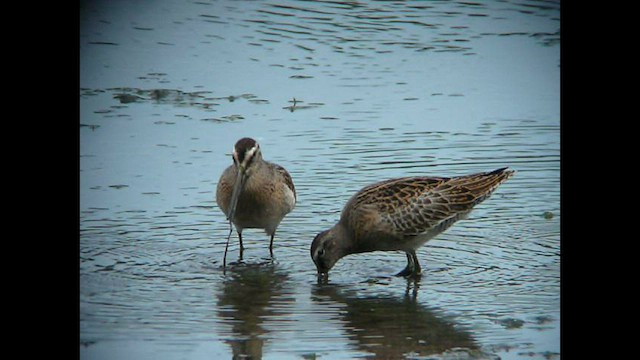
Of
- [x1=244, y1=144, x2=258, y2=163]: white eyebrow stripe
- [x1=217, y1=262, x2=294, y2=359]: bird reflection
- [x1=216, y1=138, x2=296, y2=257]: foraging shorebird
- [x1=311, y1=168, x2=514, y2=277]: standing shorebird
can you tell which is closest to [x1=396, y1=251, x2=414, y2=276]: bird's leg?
[x1=311, y1=168, x2=514, y2=277]: standing shorebird

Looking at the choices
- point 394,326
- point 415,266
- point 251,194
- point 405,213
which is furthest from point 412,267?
point 251,194

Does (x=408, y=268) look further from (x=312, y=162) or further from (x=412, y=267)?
(x=312, y=162)

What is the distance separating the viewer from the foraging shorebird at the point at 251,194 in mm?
6582

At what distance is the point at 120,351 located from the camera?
4.99m

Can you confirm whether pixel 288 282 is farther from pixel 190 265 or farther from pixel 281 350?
pixel 281 350

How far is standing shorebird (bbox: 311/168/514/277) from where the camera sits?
641 centimetres

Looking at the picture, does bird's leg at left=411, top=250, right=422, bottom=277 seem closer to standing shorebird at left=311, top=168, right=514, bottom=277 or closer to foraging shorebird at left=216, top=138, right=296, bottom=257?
standing shorebird at left=311, top=168, right=514, bottom=277

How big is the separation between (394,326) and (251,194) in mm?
1657

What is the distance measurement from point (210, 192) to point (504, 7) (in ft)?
16.7

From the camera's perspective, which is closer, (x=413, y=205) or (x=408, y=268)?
(x=408, y=268)

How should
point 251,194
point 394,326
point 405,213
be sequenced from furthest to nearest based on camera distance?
point 251,194
point 405,213
point 394,326

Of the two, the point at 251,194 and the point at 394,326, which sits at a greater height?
the point at 251,194

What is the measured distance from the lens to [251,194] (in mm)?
6672

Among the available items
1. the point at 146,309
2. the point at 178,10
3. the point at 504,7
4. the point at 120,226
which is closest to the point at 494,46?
the point at 504,7
